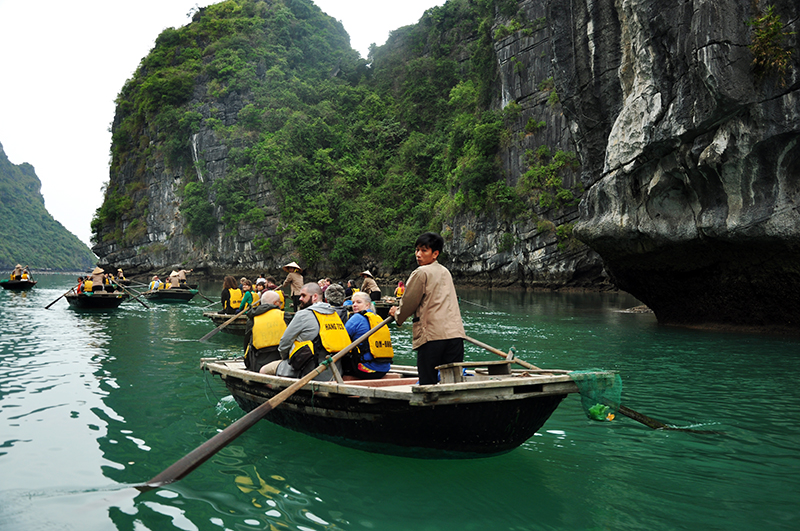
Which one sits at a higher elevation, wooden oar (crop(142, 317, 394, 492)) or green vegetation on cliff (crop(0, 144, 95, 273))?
green vegetation on cliff (crop(0, 144, 95, 273))

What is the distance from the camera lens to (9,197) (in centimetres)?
11969

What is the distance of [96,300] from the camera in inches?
771

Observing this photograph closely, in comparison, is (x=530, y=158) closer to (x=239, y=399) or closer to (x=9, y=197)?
(x=239, y=399)

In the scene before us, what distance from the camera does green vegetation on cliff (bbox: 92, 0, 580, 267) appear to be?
4584 centimetres

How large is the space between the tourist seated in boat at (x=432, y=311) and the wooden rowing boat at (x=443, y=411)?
0.18 meters

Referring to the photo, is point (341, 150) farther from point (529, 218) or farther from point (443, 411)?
point (443, 411)

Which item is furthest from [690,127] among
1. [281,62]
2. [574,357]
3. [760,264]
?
[281,62]

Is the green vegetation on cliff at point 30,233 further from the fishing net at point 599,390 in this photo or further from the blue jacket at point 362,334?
the fishing net at point 599,390

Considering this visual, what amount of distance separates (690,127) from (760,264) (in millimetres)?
3887

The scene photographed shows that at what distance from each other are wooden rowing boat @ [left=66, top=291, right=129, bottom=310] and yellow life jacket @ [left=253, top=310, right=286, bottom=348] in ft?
51.3

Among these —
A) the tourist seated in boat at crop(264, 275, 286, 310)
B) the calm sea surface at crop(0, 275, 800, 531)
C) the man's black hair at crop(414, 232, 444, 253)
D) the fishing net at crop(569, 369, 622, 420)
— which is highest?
the man's black hair at crop(414, 232, 444, 253)

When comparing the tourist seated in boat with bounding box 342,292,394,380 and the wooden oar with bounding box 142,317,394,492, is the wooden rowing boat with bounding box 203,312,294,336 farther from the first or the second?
the wooden oar with bounding box 142,317,394,492

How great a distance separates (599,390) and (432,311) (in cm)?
154

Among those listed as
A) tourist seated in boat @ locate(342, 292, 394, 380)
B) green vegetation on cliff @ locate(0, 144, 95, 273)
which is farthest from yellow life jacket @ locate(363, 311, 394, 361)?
green vegetation on cliff @ locate(0, 144, 95, 273)
